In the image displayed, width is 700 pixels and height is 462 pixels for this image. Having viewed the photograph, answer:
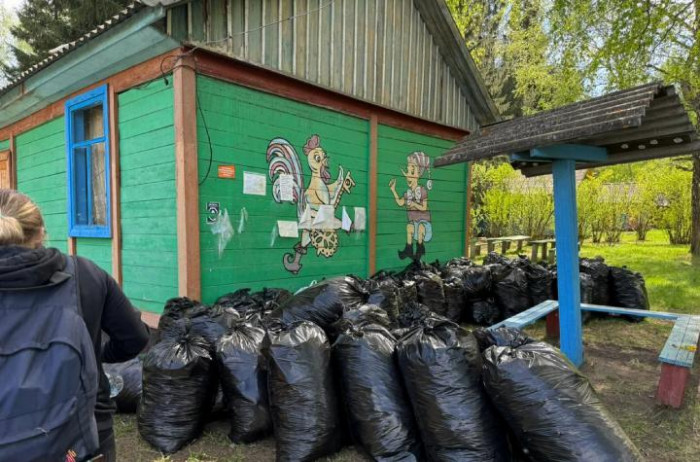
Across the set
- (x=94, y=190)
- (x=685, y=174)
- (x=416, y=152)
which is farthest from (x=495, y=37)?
(x=94, y=190)

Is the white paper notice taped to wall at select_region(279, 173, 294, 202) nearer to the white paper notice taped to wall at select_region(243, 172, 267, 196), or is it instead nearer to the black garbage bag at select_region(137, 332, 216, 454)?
the white paper notice taped to wall at select_region(243, 172, 267, 196)

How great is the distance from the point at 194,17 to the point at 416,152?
4.02 m

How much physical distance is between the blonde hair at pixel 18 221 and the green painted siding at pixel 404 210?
197 inches

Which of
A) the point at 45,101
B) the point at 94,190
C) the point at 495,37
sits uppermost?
the point at 495,37

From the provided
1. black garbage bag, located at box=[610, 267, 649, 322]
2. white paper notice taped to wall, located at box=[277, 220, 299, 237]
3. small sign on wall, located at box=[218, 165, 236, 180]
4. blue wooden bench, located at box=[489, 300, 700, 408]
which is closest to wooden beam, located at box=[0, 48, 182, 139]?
small sign on wall, located at box=[218, 165, 236, 180]

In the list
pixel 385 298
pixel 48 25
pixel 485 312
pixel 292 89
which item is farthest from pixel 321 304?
pixel 48 25

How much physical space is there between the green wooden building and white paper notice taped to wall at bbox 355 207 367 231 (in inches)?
1.1

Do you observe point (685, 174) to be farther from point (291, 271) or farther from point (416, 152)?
point (291, 271)

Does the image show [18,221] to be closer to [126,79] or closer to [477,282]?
[126,79]

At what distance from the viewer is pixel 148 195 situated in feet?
14.2

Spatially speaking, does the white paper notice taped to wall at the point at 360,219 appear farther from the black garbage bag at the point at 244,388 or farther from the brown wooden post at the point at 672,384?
the brown wooden post at the point at 672,384

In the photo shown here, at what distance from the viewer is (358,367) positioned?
2.58 meters

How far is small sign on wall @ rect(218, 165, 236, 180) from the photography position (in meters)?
4.21

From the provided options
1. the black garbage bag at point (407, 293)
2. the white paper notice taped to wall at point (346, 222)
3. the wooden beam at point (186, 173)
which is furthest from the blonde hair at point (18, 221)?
the white paper notice taped to wall at point (346, 222)
